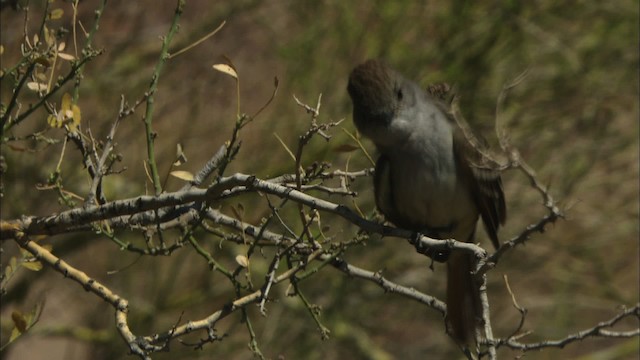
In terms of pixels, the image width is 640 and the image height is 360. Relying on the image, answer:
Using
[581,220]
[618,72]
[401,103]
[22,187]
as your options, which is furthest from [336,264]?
[581,220]

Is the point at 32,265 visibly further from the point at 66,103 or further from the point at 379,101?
the point at 379,101

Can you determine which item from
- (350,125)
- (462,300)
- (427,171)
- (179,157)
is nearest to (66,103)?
(179,157)

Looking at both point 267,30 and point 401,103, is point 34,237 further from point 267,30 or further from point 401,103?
point 267,30

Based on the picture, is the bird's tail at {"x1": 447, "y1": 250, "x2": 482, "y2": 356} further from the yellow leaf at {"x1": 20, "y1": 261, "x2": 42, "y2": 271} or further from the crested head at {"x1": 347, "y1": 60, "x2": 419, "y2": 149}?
the yellow leaf at {"x1": 20, "y1": 261, "x2": 42, "y2": 271}

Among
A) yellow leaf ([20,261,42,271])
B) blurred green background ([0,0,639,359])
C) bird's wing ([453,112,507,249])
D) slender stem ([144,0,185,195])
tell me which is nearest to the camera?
slender stem ([144,0,185,195])

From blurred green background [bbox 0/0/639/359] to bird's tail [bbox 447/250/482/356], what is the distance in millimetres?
1380

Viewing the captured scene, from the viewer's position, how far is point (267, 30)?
795cm

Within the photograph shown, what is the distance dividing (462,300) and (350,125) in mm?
1820

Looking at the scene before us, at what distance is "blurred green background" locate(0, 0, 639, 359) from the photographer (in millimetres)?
6965

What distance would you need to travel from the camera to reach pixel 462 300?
202 inches

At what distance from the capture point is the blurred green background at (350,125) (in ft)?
22.9

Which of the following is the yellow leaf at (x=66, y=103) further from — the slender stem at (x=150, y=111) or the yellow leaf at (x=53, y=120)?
the slender stem at (x=150, y=111)

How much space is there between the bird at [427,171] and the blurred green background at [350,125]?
4.69 feet

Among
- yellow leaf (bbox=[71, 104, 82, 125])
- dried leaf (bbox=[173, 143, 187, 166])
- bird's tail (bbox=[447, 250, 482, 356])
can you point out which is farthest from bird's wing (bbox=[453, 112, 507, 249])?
yellow leaf (bbox=[71, 104, 82, 125])
